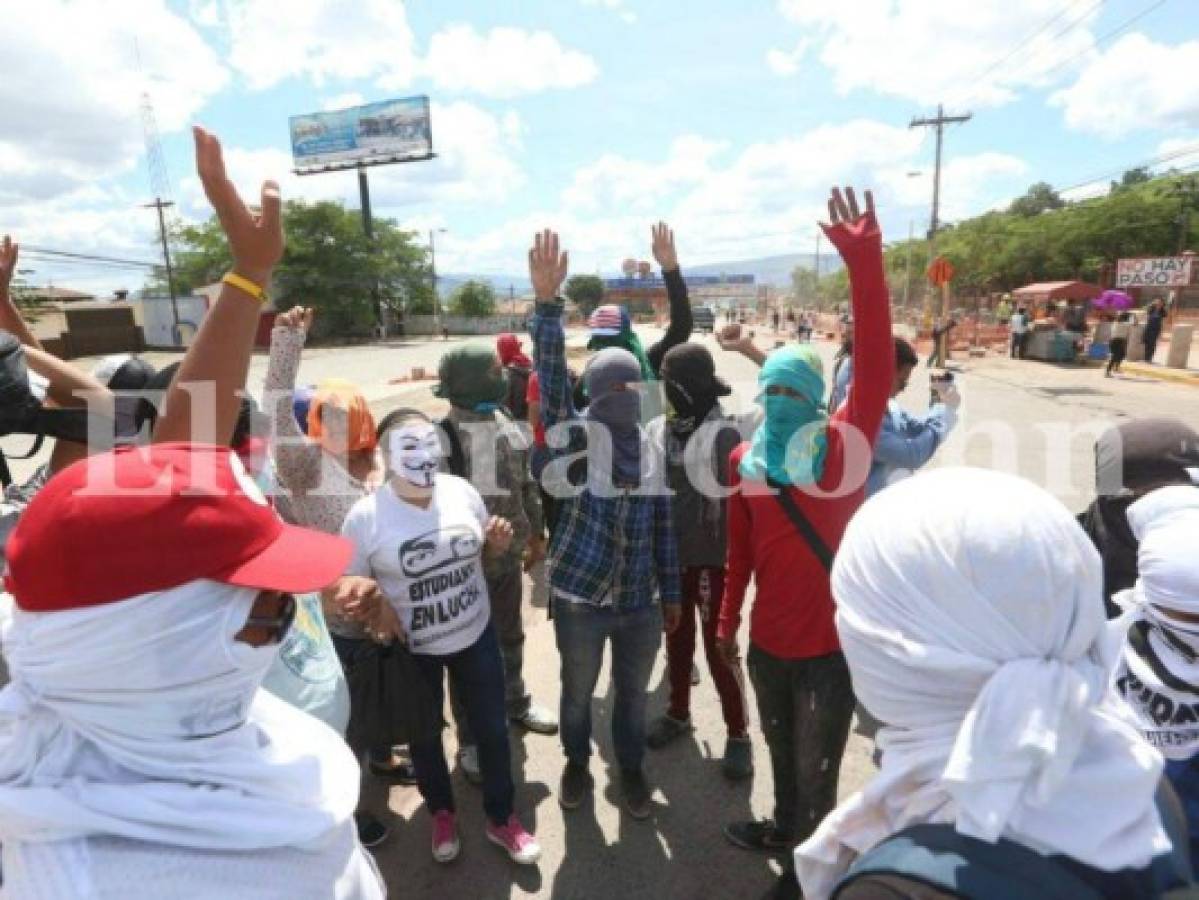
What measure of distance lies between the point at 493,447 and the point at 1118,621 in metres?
2.40

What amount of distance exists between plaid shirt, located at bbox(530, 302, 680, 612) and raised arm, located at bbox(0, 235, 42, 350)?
1.79 m

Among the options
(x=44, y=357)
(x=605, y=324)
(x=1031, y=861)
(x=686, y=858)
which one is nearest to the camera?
(x=1031, y=861)

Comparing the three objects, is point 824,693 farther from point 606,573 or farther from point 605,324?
point 605,324

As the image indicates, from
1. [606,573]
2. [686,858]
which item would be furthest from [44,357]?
[686,858]

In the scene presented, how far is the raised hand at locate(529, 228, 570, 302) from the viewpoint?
2.61m

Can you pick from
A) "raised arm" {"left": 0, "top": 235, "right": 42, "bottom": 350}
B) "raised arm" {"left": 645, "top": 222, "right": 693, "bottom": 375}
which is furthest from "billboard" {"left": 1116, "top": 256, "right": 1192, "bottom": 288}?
"raised arm" {"left": 0, "top": 235, "right": 42, "bottom": 350}

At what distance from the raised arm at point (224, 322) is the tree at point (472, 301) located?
193 ft

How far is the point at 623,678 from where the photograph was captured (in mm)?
2941

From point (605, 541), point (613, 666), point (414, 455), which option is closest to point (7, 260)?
point (414, 455)

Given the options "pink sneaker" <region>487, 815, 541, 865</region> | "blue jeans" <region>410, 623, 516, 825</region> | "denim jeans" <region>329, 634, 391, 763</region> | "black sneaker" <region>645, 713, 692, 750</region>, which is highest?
"denim jeans" <region>329, 634, 391, 763</region>

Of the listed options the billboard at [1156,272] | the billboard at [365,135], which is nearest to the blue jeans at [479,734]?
the billboard at [1156,272]

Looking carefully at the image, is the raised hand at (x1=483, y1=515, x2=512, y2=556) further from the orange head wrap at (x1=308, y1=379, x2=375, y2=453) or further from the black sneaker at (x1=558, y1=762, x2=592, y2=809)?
the black sneaker at (x1=558, y1=762, x2=592, y2=809)

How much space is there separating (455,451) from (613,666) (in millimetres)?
1187

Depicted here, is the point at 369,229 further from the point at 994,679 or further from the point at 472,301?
the point at 994,679
